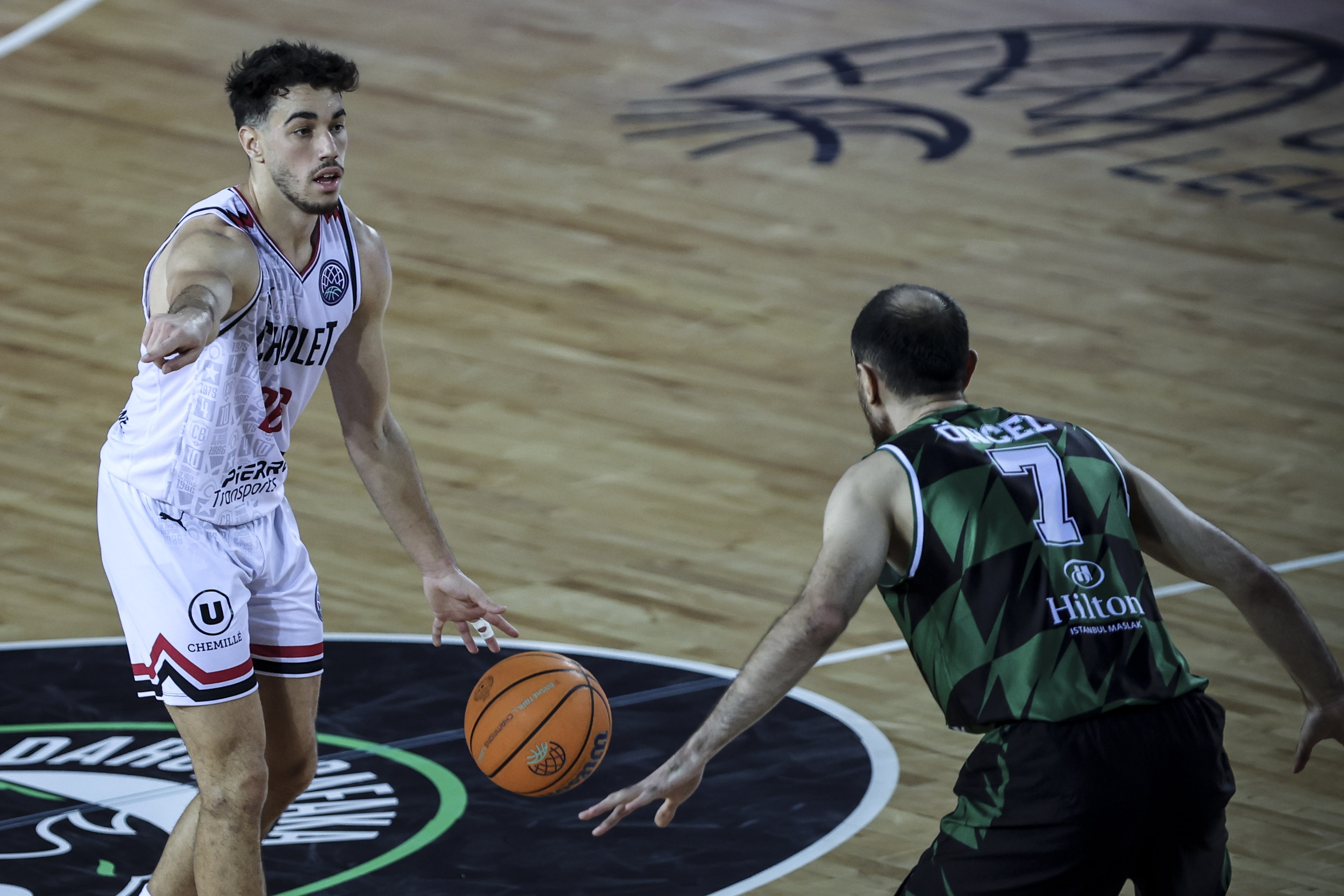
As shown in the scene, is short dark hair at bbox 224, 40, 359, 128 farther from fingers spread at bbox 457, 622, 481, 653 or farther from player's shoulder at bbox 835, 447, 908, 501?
player's shoulder at bbox 835, 447, 908, 501

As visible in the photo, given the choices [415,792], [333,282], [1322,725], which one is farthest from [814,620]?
[415,792]

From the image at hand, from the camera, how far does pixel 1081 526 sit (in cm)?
372

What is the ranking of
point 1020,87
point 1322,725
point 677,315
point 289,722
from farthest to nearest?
point 1020,87 < point 677,315 < point 289,722 < point 1322,725

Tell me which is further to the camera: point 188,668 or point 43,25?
point 43,25

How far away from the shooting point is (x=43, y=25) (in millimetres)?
14617

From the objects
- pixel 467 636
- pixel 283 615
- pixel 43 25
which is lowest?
pixel 43 25

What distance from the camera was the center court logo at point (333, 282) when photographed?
15.3 feet

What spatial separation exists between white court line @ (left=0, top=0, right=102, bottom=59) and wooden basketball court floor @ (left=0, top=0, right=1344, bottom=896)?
12 centimetres

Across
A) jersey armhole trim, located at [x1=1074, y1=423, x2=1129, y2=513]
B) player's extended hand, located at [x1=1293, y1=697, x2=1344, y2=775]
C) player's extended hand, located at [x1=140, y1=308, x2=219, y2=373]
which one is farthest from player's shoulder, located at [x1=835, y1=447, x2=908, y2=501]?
player's extended hand, located at [x1=140, y1=308, x2=219, y2=373]

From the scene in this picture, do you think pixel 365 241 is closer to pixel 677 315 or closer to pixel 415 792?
pixel 415 792

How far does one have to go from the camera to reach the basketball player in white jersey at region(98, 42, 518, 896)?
4.45 metres

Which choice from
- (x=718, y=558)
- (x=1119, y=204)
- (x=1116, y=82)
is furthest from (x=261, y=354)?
(x=1116, y=82)

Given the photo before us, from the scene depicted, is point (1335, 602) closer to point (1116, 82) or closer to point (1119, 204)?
point (1119, 204)

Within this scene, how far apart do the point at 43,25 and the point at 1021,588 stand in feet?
41.6
